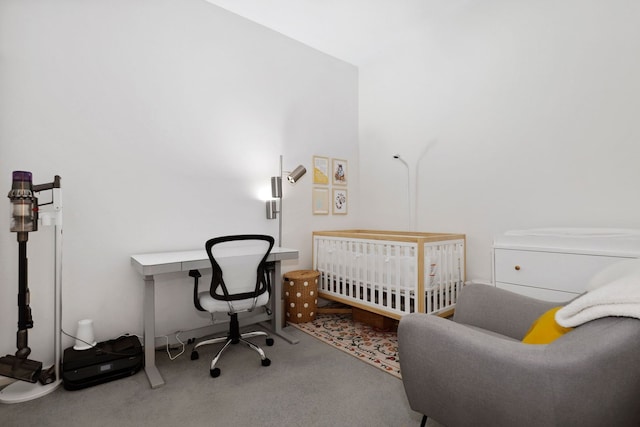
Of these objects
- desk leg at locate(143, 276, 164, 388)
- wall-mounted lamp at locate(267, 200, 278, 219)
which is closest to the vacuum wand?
desk leg at locate(143, 276, 164, 388)

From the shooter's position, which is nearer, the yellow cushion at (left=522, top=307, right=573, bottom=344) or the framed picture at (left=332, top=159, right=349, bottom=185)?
the yellow cushion at (left=522, top=307, right=573, bottom=344)

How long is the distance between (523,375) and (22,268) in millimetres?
2578

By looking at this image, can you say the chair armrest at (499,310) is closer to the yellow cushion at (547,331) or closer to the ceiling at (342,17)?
the yellow cushion at (547,331)

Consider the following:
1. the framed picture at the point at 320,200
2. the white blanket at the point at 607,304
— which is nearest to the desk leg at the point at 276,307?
the framed picture at the point at 320,200

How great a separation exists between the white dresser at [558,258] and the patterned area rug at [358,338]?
1.00 m

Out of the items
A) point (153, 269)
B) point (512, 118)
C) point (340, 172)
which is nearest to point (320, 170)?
point (340, 172)

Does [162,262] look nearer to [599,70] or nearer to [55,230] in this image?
[55,230]

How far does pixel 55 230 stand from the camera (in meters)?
2.09

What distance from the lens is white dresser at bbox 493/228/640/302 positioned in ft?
6.63

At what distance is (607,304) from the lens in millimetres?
995

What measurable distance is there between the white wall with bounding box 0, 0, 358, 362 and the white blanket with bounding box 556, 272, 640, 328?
8.56 ft

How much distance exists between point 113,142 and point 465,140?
3.00m

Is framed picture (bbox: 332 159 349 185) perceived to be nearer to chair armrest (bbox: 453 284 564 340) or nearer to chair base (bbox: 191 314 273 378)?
chair base (bbox: 191 314 273 378)

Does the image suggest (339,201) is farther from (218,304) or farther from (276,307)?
(218,304)
